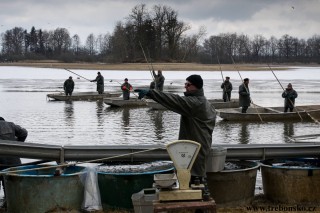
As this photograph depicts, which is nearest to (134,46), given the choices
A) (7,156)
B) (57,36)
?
(57,36)

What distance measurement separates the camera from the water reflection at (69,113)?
21078 mm

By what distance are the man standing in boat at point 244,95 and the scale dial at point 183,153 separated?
16289 mm

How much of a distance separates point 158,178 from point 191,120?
0.87 meters

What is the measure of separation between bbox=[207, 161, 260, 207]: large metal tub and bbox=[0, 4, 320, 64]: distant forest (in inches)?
2966

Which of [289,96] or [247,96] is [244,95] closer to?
[247,96]

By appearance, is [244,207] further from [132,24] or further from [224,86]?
[132,24]

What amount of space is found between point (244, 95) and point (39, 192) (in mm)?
16046

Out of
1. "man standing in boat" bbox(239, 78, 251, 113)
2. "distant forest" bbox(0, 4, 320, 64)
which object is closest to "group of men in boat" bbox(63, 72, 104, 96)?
"man standing in boat" bbox(239, 78, 251, 113)

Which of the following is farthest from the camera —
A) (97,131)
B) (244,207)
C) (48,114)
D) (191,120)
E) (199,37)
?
(199,37)

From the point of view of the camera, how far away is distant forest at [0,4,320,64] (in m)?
102

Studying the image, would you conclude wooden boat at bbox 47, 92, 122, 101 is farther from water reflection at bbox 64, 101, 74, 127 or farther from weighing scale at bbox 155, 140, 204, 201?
weighing scale at bbox 155, 140, 204, 201

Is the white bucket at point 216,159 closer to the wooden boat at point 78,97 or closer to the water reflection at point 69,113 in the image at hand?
the water reflection at point 69,113

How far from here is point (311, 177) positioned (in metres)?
7.73

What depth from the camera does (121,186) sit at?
735 cm
